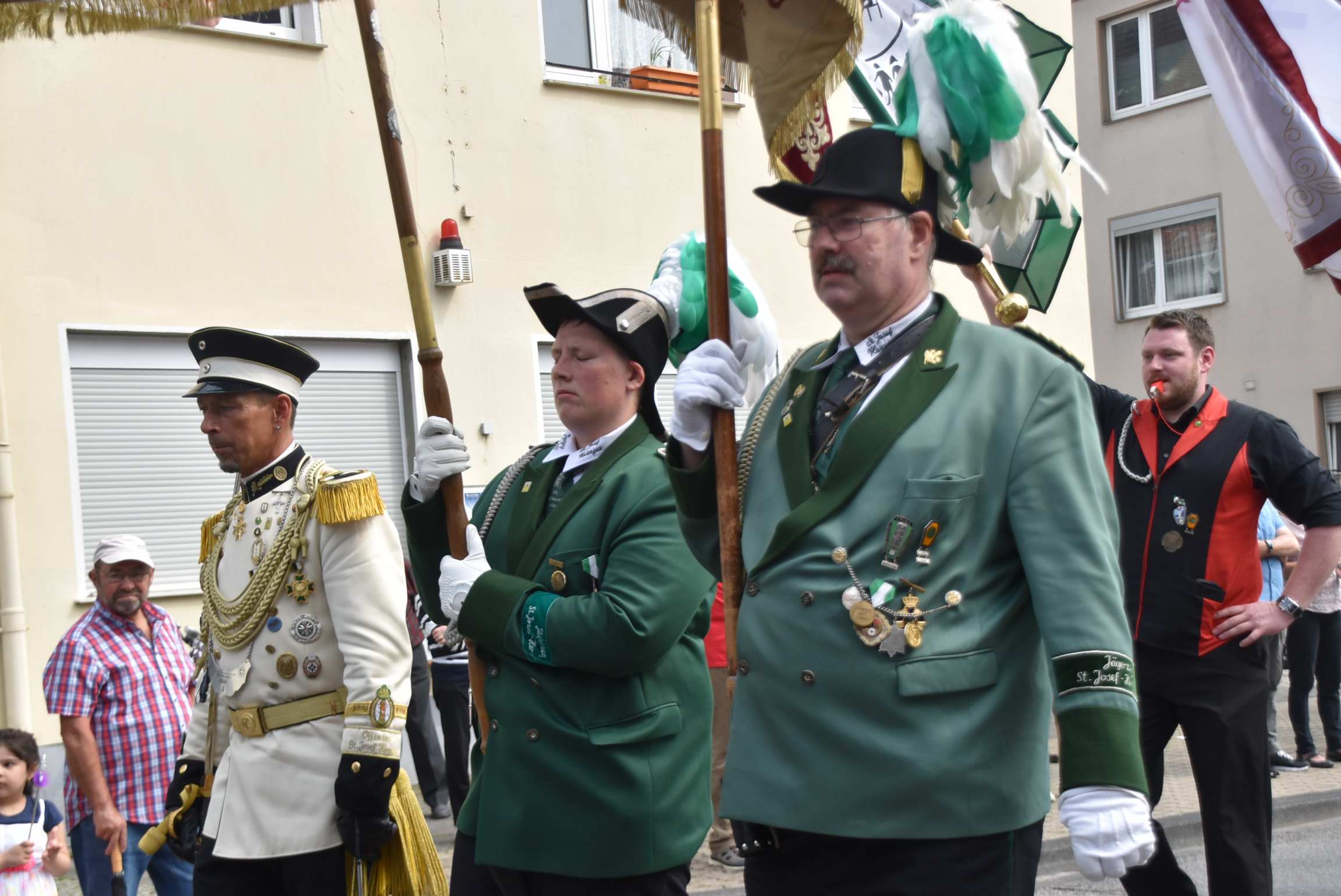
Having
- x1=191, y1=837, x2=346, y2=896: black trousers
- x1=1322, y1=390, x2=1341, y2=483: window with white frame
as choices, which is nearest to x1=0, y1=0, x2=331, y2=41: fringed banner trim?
x1=191, y1=837, x2=346, y2=896: black trousers

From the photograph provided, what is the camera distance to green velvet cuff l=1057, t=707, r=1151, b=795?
2615mm

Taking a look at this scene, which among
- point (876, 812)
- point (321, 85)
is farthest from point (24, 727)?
point (876, 812)

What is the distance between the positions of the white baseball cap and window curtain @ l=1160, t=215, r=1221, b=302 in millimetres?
16968

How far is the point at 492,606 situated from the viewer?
11.9 feet

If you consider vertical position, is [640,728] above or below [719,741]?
above

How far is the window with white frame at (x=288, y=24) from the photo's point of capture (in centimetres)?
955

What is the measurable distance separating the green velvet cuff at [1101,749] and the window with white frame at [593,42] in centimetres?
885

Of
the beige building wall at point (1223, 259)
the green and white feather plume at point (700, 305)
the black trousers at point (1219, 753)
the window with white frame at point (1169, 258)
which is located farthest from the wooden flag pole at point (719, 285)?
the window with white frame at point (1169, 258)

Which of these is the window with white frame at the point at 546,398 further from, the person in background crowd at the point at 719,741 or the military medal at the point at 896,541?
the military medal at the point at 896,541

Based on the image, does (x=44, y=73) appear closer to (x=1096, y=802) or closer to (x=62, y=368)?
(x=62, y=368)

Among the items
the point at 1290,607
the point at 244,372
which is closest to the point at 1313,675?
the point at 1290,607

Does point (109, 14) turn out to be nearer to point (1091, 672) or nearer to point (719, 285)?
point (719, 285)

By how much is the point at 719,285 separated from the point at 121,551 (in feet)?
12.4

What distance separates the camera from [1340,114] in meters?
5.02
